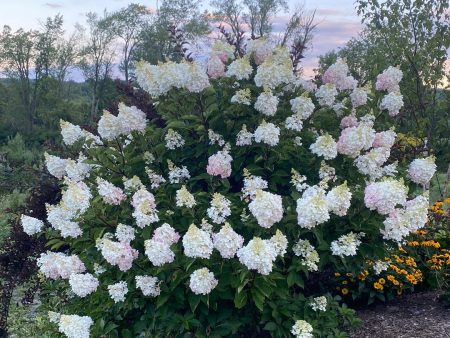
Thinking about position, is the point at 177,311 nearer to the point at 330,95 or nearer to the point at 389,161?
the point at 330,95

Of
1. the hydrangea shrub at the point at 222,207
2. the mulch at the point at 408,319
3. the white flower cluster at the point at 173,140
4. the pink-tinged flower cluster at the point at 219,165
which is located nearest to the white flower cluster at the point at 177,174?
the hydrangea shrub at the point at 222,207

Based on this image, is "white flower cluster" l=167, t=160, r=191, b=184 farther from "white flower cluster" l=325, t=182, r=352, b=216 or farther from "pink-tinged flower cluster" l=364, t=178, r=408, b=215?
"pink-tinged flower cluster" l=364, t=178, r=408, b=215

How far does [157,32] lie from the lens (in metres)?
38.8

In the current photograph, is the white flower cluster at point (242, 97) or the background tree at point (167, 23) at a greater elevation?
the background tree at point (167, 23)

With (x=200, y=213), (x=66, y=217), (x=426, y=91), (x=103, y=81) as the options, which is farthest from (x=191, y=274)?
(x=103, y=81)

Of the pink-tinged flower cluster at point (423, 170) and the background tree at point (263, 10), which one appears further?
the background tree at point (263, 10)

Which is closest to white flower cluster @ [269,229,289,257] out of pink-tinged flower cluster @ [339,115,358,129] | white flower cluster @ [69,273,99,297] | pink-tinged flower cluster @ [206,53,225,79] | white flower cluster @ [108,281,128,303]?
white flower cluster @ [108,281,128,303]

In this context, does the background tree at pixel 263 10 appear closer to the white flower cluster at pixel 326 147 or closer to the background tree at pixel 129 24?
the background tree at pixel 129 24

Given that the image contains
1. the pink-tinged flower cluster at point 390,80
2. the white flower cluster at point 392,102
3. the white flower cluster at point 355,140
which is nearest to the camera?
the white flower cluster at point 355,140

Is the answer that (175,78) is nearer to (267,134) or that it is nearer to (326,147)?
(267,134)

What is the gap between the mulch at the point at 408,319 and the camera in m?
4.68

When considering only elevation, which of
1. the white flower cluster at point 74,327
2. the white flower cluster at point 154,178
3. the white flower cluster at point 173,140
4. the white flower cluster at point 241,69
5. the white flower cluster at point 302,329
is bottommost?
the white flower cluster at point 302,329

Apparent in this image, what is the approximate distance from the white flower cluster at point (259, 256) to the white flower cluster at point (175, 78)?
131 centimetres

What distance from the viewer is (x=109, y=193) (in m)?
3.83
